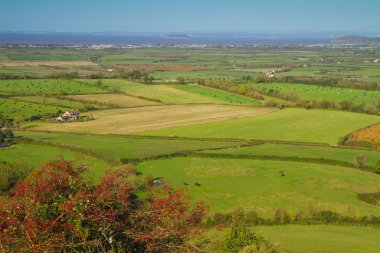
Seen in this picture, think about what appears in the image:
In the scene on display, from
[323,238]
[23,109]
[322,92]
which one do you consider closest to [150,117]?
[23,109]

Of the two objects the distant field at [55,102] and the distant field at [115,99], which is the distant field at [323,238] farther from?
the distant field at [115,99]

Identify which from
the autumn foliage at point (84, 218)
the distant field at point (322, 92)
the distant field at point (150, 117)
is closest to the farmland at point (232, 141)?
the distant field at point (150, 117)

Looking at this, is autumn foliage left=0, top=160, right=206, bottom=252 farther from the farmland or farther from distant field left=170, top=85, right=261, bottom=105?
distant field left=170, top=85, right=261, bottom=105

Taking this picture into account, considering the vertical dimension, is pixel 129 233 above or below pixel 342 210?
above

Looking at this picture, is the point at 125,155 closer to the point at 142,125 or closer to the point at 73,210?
the point at 142,125

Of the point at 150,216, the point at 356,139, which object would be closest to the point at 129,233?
the point at 150,216

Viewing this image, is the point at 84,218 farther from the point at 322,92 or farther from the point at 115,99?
the point at 322,92
